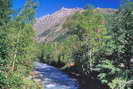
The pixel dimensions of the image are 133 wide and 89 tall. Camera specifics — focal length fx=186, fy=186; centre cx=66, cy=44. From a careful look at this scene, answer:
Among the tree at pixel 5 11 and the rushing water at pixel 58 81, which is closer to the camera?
the tree at pixel 5 11

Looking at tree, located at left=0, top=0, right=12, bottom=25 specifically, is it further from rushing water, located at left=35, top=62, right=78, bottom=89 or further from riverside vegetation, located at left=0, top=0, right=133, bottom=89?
rushing water, located at left=35, top=62, right=78, bottom=89

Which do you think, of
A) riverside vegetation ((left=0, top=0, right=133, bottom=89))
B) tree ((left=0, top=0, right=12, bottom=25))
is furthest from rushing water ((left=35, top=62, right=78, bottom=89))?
tree ((left=0, top=0, right=12, bottom=25))

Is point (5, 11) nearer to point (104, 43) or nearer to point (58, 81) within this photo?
point (104, 43)

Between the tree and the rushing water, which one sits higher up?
the tree

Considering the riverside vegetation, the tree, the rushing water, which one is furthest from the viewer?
the rushing water

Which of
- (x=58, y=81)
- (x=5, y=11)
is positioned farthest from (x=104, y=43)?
(x=5, y=11)

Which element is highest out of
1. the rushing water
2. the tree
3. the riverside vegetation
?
the tree

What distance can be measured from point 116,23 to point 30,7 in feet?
34.1

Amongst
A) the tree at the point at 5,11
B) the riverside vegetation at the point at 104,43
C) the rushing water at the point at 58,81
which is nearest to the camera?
the riverside vegetation at the point at 104,43

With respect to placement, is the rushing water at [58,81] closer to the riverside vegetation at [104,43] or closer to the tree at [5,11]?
the riverside vegetation at [104,43]

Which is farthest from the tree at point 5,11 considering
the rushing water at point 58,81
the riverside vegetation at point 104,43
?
the rushing water at point 58,81

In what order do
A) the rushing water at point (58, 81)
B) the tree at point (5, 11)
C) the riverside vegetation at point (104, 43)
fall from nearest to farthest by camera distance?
the riverside vegetation at point (104, 43)
the tree at point (5, 11)
the rushing water at point (58, 81)

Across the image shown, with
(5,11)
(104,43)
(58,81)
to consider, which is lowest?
(58,81)

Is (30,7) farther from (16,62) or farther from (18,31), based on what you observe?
(16,62)
